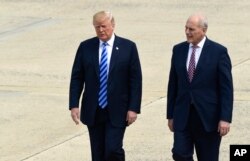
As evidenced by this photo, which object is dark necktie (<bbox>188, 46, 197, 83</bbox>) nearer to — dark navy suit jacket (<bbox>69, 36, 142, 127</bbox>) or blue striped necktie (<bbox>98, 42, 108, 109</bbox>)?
dark navy suit jacket (<bbox>69, 36, 142, 127</bbox>)

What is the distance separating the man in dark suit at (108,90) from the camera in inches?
328

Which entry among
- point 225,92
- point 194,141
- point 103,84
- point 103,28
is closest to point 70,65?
point 103,84

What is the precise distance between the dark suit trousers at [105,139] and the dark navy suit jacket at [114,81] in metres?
0.06

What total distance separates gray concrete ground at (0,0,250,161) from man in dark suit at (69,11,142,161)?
135 cm

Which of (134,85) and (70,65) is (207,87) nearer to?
(134,85)

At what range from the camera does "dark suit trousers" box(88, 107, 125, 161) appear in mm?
8344

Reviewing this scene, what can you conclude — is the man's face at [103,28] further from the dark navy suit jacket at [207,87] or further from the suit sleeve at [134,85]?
the dark navy suit jacket at [207,87]

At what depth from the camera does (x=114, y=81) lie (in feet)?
→ 27.4

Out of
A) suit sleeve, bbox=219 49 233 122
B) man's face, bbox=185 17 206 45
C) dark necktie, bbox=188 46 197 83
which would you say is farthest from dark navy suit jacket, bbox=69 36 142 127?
suit sleeve, bbox=219 49 233 122

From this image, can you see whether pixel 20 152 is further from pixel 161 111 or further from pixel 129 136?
pixel 161 111

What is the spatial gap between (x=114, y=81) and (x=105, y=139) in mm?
546

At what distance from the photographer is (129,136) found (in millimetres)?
10547

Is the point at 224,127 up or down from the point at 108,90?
down

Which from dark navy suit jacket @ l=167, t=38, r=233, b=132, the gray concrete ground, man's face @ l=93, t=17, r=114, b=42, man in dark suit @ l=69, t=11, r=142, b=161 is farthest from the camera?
the gray concrete ground
